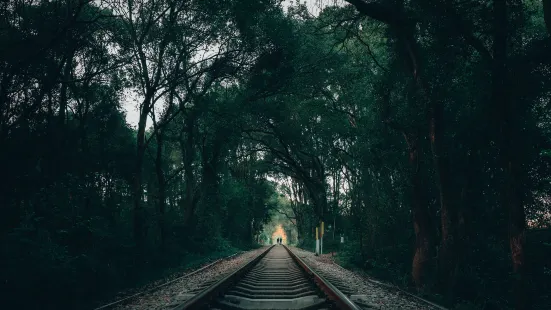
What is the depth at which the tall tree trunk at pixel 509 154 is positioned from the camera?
274 inches

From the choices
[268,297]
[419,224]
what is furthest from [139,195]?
[419,224]

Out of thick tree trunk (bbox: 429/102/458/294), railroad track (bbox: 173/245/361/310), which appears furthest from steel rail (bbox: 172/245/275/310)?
thick tree trunk (bbox: 429/102/458/294)

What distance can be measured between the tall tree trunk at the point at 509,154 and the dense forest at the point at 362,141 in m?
0.03

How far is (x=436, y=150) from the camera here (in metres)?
8.74

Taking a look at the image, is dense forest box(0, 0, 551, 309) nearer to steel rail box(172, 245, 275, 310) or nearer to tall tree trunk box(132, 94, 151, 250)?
tall tree trunk box(132, 94, 151, 250)

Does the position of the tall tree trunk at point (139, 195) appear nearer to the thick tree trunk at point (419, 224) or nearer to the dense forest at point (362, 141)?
the dense forest at point (362, 141)

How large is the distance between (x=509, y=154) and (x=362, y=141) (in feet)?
27.1

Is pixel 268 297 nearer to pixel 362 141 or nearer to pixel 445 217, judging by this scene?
pixel 445 217

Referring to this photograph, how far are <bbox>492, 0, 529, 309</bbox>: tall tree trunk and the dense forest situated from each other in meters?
0.03

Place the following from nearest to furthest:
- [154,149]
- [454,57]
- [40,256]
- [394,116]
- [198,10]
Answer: [40,256] → [454,57] → [394,116] → [198,10] → [154,149]

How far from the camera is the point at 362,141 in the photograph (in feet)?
50.5

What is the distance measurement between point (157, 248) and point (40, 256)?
7.29 metres

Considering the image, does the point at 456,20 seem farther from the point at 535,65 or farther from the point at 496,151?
the point at 496,151

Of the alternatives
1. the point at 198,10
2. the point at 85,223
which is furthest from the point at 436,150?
the point at 198,10
